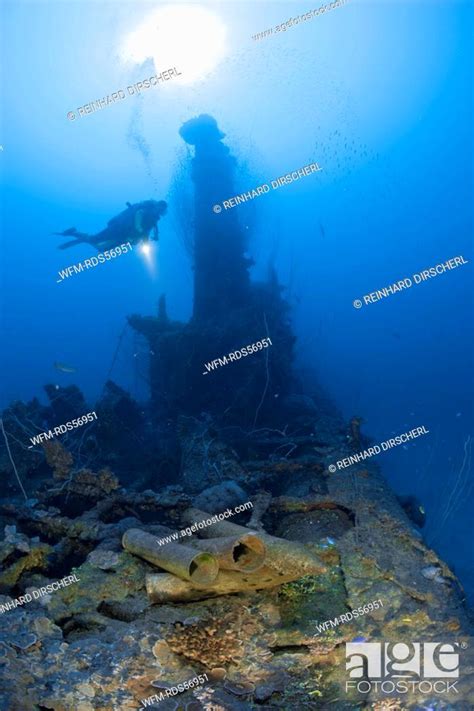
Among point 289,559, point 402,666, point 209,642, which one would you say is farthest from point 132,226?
point 402,666

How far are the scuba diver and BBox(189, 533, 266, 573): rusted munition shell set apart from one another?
40.5ft

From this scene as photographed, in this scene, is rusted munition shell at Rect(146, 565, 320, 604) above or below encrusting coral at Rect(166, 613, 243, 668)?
above

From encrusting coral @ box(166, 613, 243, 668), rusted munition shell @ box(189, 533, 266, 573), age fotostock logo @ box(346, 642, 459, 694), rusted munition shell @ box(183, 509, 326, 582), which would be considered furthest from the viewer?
rusted munition shell @ box(183, 509, 326, 582)

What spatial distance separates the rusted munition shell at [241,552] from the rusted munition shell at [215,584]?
16 centimetres

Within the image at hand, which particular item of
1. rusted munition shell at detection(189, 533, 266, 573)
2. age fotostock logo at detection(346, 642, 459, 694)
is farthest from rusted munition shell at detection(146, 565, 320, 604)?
age fotostock logo at detection(346, 642, 459, 694)

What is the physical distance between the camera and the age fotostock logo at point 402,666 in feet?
11.0

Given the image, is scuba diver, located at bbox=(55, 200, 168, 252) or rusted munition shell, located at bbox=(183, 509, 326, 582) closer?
rusted munition shell, located at bbox=(183, 509, 326, 582)

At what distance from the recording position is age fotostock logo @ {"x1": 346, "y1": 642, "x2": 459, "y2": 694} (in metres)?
3.37

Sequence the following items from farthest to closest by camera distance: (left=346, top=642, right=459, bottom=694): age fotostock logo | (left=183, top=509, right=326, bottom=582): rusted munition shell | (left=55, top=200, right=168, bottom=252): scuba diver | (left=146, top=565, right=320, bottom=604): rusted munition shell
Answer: (left=55, top=200, right=168, bottom=252): scuba diver < (left=183, top=509, right=326, bottom=582): rusted munition shell < (left=146, top=565, right=320, bottom=604): rusted munition shell < (left=346, top=642, right=459, bottom=694): age fotostock logo

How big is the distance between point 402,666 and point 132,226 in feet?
44.9

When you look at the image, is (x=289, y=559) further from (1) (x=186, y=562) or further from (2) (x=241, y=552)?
(1) (x=186, y=562)

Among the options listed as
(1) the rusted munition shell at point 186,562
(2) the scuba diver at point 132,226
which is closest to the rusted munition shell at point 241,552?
(1) the rusted munition shell at point 186,562

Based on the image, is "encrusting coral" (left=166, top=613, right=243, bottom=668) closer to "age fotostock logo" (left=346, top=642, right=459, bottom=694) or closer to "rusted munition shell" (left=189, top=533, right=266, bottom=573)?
"rusted munition shell" (left=189, top=533, right=266, bottom=573)

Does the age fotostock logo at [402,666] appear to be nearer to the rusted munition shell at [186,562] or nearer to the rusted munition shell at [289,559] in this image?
the rusted munition shell at [289,559]
